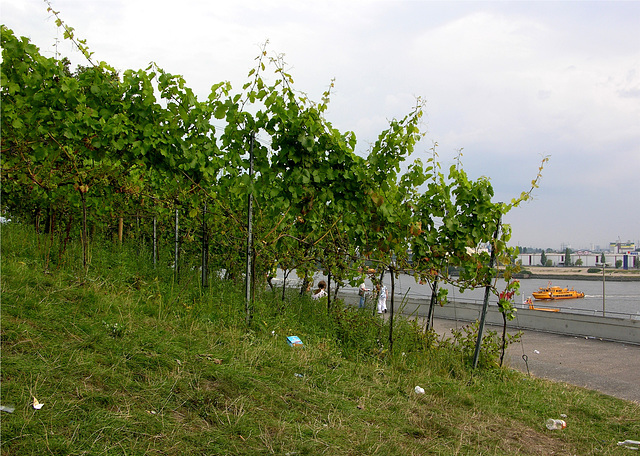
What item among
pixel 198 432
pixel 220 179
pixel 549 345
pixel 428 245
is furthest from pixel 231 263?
pixel 549 345

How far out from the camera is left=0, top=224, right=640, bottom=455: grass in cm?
283

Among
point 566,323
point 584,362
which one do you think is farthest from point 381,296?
point 566,323

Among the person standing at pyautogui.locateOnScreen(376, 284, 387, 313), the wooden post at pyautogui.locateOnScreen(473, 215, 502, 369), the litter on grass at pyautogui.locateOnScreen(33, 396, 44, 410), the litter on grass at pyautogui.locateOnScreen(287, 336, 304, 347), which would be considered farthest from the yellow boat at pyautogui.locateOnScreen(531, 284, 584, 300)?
the litter on grass at pyautogui.locateOnScreen(33, 396, 44, 410)

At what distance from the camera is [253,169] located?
213 inches

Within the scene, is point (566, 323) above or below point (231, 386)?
below

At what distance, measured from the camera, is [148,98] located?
4.91 meters

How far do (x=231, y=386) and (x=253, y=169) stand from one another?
2638 millimetres

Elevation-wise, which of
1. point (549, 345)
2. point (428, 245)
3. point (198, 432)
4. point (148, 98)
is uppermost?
point (148, 98)

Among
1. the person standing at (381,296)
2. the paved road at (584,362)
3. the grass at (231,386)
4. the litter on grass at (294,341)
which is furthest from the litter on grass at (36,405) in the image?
the paved road at (584,362)

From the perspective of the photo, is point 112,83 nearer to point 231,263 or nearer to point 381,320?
point 231,263

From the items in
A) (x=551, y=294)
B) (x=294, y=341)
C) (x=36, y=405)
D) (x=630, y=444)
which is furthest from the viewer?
(x=551, y=294)

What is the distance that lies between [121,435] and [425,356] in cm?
415

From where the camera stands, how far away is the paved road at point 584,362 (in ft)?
24.5

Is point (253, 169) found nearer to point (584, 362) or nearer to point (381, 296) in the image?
point (381, 296)
